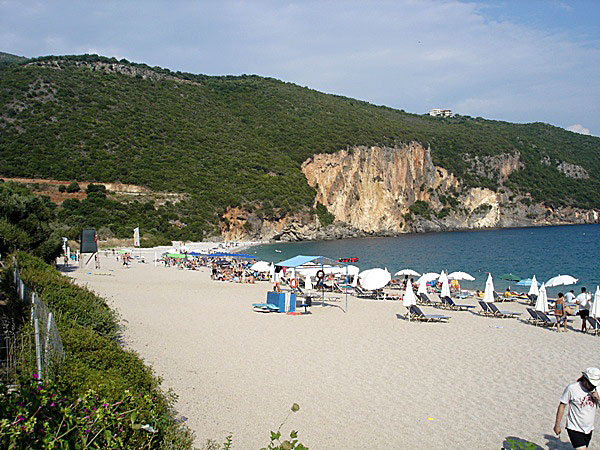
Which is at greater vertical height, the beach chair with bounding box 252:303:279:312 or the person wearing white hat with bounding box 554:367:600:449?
the person wearing white hat with bounding box 554:367:600:449

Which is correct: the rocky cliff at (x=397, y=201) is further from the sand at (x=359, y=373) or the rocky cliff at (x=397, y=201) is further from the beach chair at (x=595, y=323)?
the beach chair at (x=595, y=323)

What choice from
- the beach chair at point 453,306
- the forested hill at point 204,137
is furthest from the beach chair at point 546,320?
the forested hill at point 204,137

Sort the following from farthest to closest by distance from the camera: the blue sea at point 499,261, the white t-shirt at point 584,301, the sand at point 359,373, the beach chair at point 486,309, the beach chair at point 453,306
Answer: the blue sea at point 499,261
the beach chair at point 453,306
the beach chair at point 486,309
the white t-shirt at point 584,301
the sand at point 359,373

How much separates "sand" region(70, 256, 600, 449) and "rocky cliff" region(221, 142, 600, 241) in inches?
1951

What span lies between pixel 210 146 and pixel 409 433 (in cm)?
7146

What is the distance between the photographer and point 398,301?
64.8 feet

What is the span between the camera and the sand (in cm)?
638

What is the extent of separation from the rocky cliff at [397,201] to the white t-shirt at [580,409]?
191ft

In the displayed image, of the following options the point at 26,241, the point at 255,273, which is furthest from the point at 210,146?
the point at 26,241

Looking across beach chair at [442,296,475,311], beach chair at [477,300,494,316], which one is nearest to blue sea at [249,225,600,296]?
beach chair at [442,296,475,311]

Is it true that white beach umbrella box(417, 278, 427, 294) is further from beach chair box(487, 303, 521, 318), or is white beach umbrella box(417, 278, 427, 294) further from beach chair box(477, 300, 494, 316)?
beach chair box(487, 303, 521, 318)

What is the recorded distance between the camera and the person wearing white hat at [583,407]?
4828 millimetres

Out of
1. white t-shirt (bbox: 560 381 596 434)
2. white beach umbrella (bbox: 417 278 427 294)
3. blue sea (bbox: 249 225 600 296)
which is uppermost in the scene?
white t-shirt (bbox: 560 381 596 434)

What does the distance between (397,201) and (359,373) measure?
8195 centimetres
